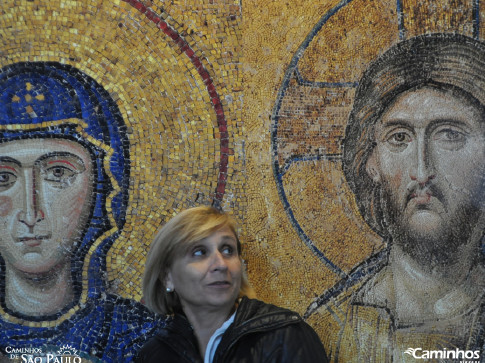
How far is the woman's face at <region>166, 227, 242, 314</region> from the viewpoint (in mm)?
2719

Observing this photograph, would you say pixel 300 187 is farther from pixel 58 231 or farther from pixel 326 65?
pixel 58 231

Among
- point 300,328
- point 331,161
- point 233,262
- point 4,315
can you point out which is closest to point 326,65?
point 331,161

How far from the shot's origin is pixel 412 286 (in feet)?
10.4

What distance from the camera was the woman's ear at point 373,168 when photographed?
10.5 feet

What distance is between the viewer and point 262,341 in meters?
2.61

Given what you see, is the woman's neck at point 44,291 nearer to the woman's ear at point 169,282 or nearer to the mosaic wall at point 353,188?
the woman's ear at point 169,282

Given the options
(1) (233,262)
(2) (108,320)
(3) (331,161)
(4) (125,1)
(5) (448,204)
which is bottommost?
(2) (108,320)

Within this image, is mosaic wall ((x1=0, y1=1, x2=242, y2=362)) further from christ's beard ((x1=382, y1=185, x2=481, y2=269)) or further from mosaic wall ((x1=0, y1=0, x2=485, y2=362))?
christ's beard ((x1=382, y1=185, x2=481, y2=269))

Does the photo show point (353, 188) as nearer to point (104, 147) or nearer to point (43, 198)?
point (104, 147)

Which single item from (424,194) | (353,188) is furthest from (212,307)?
(424,194)

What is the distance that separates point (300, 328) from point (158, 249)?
68cm

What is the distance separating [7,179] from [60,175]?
27cm

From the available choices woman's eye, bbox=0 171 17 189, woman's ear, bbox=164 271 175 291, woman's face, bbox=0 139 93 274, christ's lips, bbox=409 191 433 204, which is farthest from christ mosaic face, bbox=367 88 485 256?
woman's eye, bbox=0 171 17 189

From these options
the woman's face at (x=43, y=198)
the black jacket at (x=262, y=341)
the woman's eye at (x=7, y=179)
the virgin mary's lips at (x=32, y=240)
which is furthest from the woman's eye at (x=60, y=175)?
the black jacket at (x=262, y=341)
